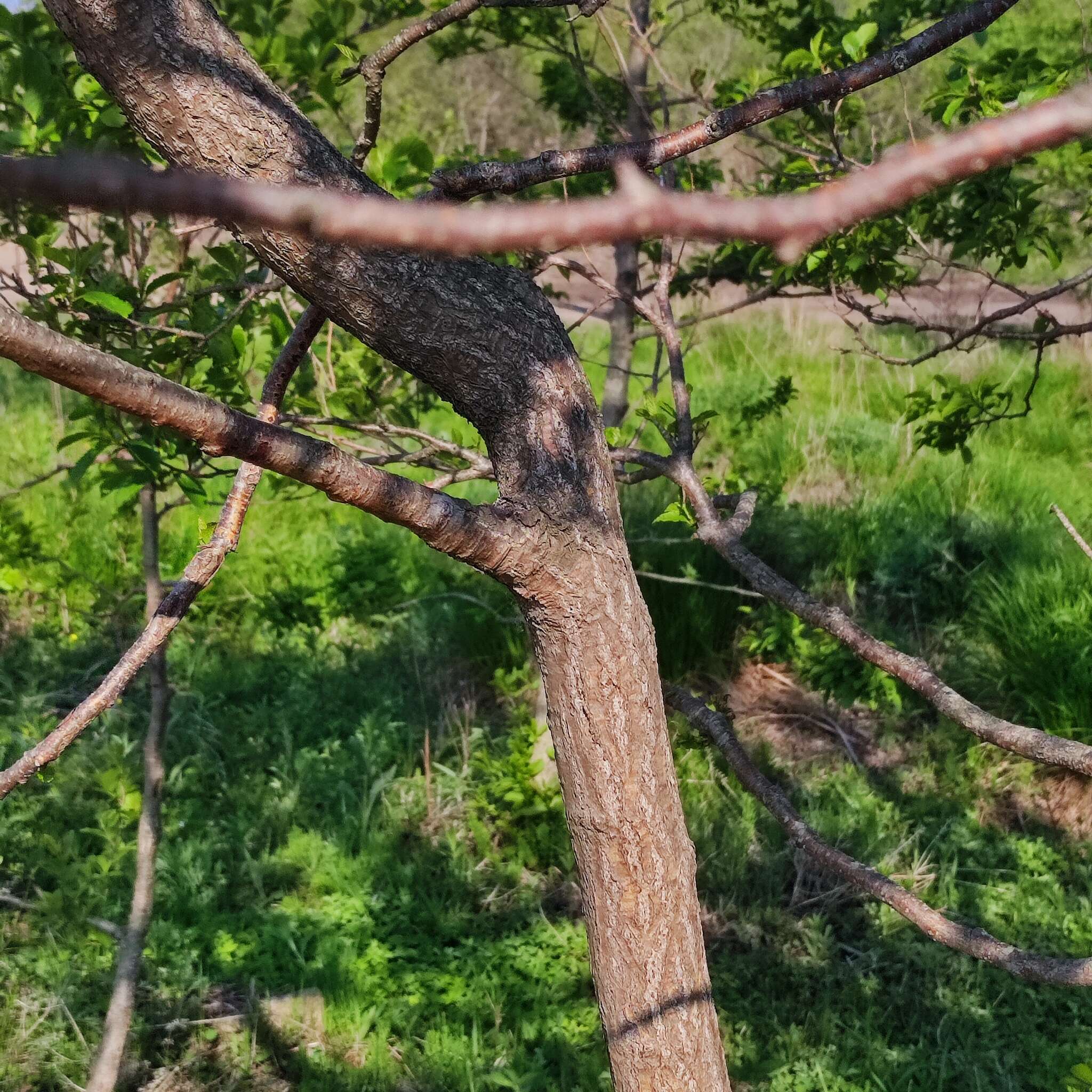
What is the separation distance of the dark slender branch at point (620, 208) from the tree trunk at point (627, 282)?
8.71 feet

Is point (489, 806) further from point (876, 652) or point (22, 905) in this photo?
point (876, 652)

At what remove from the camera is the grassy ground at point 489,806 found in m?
2.64

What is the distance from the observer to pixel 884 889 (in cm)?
152

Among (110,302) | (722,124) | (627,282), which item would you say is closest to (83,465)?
(110,302)

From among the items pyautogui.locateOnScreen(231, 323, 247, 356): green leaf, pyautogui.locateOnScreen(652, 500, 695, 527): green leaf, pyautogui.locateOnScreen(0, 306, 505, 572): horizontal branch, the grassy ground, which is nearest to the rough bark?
pyautogui.locateOnScreen(0, 306, 505, 572): horizontal branch

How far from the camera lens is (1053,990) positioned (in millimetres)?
2766

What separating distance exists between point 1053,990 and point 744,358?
15.5 feet

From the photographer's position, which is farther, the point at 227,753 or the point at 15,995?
the point at 227,753

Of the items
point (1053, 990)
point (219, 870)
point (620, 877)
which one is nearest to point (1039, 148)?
Result: point (620, 877)

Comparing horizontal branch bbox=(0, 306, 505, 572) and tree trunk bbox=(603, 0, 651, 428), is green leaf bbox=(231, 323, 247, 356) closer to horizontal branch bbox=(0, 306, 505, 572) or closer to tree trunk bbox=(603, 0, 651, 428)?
horizontal branch bbox=(0, 306, 505, 572)

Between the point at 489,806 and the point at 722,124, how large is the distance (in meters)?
2.60

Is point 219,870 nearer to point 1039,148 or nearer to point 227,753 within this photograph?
point 227,753

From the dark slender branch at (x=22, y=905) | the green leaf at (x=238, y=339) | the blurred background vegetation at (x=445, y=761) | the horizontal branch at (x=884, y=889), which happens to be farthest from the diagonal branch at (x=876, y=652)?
the dark slender branch at (x=22, y=905)

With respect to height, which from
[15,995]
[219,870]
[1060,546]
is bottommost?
[15,995]
